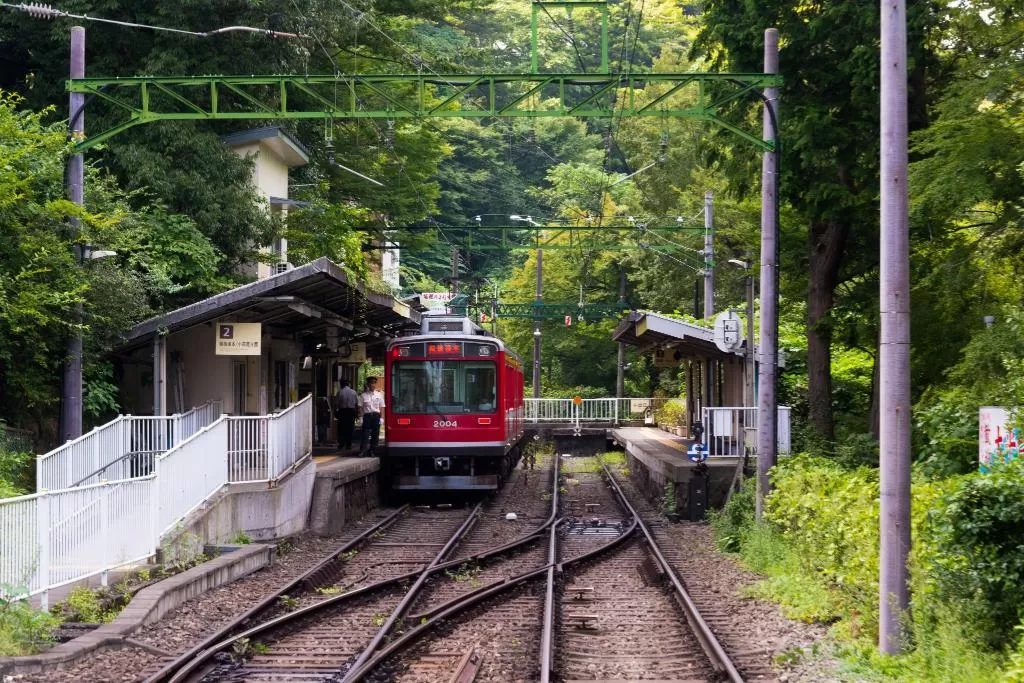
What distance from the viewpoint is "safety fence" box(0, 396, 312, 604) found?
987 centimetres

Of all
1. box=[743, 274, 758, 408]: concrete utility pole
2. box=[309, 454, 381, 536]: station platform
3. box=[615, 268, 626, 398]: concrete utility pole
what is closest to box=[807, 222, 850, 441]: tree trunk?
A: box=[743, 274, 758, 408]: concrete utility pole

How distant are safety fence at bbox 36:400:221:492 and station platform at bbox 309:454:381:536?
7.24 ft

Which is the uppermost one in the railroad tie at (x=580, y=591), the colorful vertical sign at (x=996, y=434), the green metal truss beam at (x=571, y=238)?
the green metal truss beam at (x=571, y=238)

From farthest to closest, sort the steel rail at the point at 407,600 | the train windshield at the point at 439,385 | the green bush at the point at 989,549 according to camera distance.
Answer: the train windshield at the point at 439,385 → the steel rail at the point at 407,600 → the green bush at the point at 989,549

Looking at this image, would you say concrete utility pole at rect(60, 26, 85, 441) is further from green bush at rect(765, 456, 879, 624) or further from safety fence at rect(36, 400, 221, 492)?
green bush at rect(765, 456, 879, 624)

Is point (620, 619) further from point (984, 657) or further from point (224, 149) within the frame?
point (224, 149)

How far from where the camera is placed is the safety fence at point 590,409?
45875 millimetres

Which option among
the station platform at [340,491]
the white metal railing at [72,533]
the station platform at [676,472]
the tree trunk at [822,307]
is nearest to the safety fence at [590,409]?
the station platform at [676,472]

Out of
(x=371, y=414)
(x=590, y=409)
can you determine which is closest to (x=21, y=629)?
(x=371, y=414)

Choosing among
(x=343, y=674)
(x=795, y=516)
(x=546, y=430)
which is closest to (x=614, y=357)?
(x=546, y=430)

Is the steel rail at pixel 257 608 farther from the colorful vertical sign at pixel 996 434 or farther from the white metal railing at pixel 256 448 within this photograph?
the colorful vertical sign at pixel 996 434

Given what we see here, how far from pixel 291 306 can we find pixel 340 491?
2.98 meters

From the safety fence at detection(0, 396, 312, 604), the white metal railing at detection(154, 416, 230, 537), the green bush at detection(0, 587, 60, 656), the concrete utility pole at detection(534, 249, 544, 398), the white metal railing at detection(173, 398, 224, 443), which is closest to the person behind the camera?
the green bush at detection(0, 587, 60, 656)

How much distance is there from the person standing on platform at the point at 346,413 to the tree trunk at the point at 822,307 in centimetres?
886
